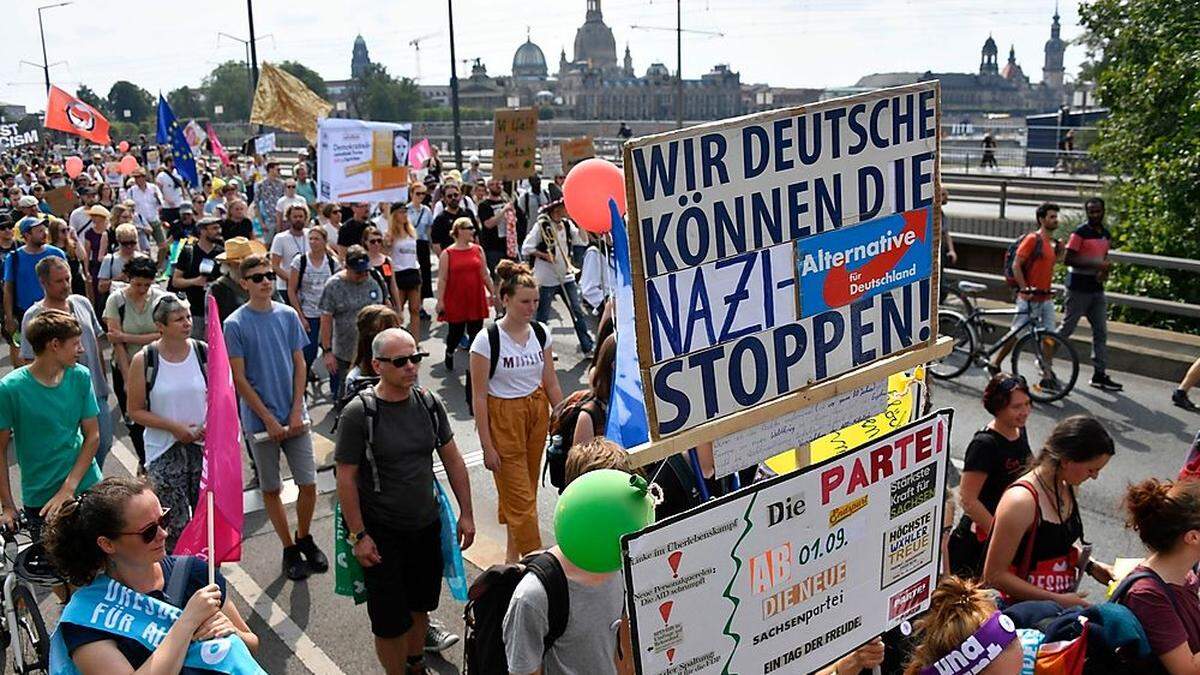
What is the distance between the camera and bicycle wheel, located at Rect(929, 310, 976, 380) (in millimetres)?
9750

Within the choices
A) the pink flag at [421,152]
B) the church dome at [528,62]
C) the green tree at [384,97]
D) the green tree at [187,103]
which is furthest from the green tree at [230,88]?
the pink flag at [421,152]

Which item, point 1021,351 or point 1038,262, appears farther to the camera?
point 1021,351

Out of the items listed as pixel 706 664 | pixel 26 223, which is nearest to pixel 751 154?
pixel 706 664

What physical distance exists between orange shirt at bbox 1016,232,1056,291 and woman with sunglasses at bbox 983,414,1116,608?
5655mm

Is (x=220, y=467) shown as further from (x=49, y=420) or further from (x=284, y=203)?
(x=284, y=203)

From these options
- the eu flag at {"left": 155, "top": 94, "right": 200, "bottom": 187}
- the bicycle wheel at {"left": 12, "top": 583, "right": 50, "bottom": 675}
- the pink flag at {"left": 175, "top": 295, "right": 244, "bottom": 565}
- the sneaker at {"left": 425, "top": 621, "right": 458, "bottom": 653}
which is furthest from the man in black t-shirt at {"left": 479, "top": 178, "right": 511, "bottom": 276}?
the pink flag at {"left": 175, "top": 295, "right": 244, "bottom": 565}

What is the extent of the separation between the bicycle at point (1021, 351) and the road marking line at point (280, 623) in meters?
5.58

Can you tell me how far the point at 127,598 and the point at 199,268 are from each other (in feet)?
22.8

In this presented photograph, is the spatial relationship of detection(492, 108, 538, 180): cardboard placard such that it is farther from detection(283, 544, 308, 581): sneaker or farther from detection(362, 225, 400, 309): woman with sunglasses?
detection(283, 544, 308, 581): sneaker

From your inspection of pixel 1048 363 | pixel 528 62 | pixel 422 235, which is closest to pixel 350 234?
pixel 422 235

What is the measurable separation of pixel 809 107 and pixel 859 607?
4.91 ft

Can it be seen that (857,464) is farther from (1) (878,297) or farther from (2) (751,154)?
(2) (751,154)

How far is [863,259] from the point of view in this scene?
11.1ft

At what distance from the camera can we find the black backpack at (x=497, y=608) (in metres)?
3.01
